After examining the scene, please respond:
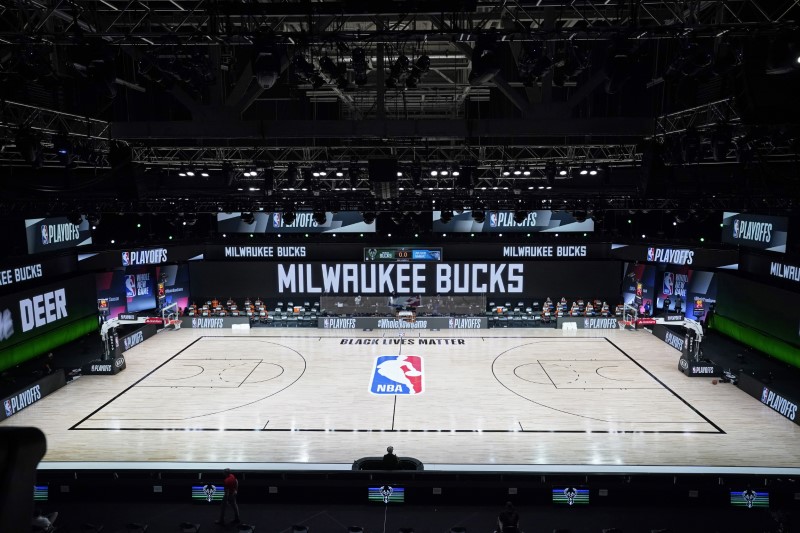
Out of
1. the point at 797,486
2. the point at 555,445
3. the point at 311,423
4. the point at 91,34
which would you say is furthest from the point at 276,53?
the point at 797,486

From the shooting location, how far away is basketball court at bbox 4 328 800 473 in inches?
505

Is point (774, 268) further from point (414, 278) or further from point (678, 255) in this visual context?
point (414, 278)

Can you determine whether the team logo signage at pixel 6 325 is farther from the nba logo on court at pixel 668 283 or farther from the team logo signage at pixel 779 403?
the nba logo on court at pixel 668 283

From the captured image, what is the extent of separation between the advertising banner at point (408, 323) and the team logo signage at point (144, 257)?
852 cm

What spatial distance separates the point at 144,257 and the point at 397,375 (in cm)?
1447

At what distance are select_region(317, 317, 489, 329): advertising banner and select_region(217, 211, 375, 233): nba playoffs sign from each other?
16.9ft

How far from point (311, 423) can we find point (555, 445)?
6715 millimetres

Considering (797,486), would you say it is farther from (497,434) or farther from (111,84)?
(111,84)

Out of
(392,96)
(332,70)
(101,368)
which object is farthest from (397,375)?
(332,70)

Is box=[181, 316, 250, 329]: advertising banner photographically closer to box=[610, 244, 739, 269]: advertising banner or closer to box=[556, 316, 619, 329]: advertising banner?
box=[556, 316, 619, 329]: advertising banner

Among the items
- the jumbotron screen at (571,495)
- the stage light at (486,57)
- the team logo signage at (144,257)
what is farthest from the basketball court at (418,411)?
the stage light at (486,57)

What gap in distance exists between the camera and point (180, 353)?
2192 centimetres

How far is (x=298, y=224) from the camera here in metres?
28.2

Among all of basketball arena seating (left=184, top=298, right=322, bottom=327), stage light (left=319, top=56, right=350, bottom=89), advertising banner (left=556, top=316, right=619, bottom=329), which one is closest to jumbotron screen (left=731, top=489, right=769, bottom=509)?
stage light (left=319, top=56, right=350, bottom=89)
